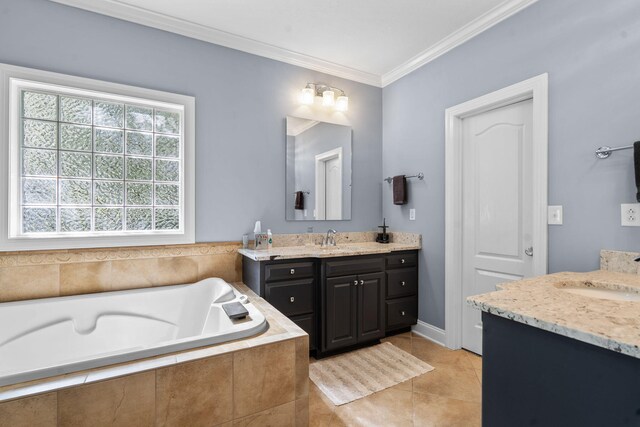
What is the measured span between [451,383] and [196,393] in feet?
5.62

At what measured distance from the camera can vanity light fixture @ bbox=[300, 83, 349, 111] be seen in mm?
2979

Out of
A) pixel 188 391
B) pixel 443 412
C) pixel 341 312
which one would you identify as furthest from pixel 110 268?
pixel 443 412

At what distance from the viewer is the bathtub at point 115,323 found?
1.76 meters

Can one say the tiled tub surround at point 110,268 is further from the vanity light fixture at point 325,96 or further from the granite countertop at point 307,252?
the vanity light fixture at point 325,96

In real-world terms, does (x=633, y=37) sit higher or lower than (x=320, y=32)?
lower

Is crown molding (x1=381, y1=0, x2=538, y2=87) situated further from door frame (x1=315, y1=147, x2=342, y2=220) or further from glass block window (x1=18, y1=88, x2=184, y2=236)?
glass block window (x1=18, y1=88, x2=184, y2=236)

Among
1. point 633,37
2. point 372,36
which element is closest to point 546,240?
point 633,37

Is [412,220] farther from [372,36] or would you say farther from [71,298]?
[71,298]

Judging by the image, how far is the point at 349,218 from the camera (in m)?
3.29

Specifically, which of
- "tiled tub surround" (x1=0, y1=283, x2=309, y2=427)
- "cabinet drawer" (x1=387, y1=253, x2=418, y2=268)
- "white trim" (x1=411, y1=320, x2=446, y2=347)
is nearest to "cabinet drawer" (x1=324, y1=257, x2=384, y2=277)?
"cabinet drawer" (x1=387, y1=253, x2=418, y2=268)

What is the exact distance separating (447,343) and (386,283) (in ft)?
2.36

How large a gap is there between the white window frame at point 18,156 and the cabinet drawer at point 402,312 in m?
1.85

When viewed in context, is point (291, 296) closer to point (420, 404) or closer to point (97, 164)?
point (420, 404)

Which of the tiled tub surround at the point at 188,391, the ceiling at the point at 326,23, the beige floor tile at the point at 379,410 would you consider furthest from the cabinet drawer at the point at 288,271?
the ceiling at the point at 326,23
